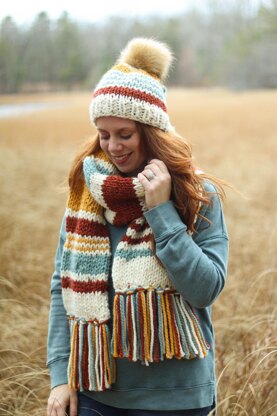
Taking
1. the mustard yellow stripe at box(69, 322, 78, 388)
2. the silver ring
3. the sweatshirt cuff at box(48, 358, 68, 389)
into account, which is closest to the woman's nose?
the silver ring

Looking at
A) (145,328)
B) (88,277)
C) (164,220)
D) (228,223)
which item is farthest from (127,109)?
(228,223)

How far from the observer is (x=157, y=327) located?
1312 millimetres

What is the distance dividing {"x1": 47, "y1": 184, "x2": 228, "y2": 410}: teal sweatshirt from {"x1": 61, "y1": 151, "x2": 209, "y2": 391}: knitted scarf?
4cm

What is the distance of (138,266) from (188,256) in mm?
156

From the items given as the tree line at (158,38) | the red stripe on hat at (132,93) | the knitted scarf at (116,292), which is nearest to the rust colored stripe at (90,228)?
the knitted scarf at (116,292)

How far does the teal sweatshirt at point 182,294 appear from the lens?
122 centimetres

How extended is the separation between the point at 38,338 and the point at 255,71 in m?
6.85

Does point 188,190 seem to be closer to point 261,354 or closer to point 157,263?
point 157,263

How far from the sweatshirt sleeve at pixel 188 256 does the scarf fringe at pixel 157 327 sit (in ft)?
0.20

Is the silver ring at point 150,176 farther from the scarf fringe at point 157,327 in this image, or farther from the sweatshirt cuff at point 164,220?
the scarf fringe at point 157,327

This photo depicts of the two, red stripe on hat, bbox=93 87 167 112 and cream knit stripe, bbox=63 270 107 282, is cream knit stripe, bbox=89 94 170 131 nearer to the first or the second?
red stripe on hat, bbox=93 87 167 112

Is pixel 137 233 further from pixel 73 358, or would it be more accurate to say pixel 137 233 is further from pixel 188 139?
pixel 188 139

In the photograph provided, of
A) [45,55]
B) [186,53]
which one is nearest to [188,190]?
[45,55]

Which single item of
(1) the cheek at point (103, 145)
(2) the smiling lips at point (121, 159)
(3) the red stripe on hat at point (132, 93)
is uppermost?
(3) the red stripe on hat at point (132, 93)
